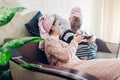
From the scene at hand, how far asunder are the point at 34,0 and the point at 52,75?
4.41 ft

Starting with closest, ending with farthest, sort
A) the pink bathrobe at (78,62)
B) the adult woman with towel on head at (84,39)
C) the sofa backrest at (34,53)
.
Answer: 1. the pink bathrobe at (78,62)
2. the sofa backrest at (34,53)
3. the adult woman with towel on head at (84,39)

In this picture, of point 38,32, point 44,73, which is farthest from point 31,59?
point 38,32

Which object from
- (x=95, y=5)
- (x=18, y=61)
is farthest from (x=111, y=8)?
(x=18, y=61)

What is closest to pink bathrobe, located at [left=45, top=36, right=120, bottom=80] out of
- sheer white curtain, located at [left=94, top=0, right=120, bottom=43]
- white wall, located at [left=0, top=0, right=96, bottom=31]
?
white wall, located at [left=0, top=0, right=96, bottom=31]

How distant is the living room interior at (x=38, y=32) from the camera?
37.9 inches

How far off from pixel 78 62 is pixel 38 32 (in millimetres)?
642

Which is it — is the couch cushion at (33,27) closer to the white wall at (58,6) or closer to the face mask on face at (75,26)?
the white wall at (58,6)

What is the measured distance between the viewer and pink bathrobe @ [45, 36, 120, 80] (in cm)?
159

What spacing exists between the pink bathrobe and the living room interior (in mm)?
131

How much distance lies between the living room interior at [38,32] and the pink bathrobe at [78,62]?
131mm

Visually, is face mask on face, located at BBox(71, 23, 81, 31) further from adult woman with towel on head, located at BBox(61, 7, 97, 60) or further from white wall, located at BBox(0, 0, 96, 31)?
white wall, located at BBox(0, 0, 96, 31)

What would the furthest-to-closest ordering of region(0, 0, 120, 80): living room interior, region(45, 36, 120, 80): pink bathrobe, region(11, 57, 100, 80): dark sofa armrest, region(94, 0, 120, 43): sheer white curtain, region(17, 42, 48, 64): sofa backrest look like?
region(94, 0, 120, 43): sheer white curtain < region(17, 42, 48, 64): sofa backrest < region(45, 36, 120, 80): pink bathrobe < region(11, 57, 100, 80): dark sofa armrest < region(0, 0, 120, 80): living room interior

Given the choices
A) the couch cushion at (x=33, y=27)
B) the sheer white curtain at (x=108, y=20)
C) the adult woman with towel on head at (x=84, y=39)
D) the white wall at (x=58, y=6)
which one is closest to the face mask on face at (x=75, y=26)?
the adult woman with towel on head at (x=84, y=39)

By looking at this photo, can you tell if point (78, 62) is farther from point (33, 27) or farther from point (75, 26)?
point (33, 27)
